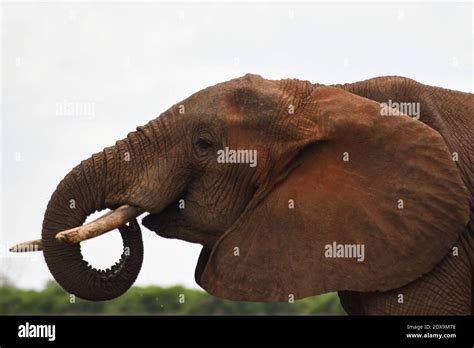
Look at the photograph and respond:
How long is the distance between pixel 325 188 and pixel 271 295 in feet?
2.26

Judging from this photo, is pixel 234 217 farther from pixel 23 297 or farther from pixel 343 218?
pixel 23 297

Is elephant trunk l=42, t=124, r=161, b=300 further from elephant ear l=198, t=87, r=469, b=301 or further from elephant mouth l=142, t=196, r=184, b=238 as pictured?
elephant ear l=198, t=87, r=469, b=301

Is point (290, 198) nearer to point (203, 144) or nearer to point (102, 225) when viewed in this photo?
point (203, 144)

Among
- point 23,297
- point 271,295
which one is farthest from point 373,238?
point 23,297

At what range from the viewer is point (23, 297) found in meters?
25.7

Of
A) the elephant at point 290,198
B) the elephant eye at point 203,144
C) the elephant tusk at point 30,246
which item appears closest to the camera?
the elephant at point 290,198

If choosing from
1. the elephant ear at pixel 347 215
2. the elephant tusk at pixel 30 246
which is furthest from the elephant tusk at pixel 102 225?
the elephant ear at pixel 347 215

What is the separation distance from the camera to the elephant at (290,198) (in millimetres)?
6707

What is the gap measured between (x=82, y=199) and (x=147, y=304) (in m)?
19.0

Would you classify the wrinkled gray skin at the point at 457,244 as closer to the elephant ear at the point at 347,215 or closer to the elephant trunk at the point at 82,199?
the elephant ear at the point at 347,215

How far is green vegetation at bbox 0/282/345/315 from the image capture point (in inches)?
966

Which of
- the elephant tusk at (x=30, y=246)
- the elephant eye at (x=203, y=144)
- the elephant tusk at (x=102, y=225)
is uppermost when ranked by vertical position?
the elephant eye at (x=203, y=144)

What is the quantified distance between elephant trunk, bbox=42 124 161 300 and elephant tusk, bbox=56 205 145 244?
5cm

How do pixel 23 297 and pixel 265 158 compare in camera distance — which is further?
pixel 23 297
